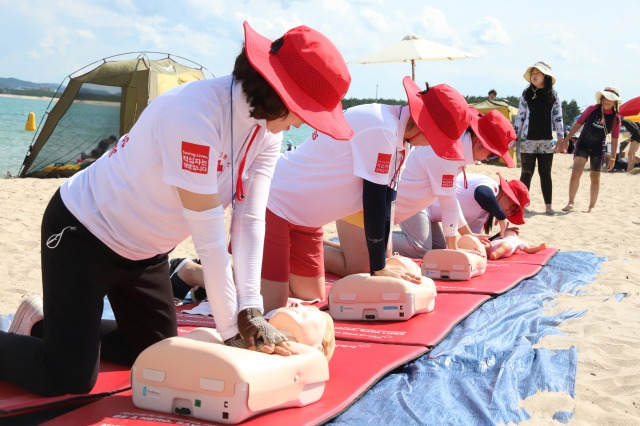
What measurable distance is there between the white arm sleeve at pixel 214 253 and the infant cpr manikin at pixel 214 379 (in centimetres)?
15

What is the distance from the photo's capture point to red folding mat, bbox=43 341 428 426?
7.24ft

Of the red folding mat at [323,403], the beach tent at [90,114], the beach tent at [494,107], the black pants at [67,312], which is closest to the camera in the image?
the red folding mat at [323,403]

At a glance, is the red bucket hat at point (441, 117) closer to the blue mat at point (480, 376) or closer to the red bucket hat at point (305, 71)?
the blue mat at point (480, 376)

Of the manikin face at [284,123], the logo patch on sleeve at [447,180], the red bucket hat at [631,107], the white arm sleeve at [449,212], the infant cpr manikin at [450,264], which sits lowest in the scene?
the infant cpr manikin at [450,264]

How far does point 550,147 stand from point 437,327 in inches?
203

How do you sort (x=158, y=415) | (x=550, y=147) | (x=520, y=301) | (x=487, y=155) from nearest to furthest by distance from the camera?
1. (x=158, y=415)
2. (x=520, y=301)
3. (x=487, y=155)
4. (x=550, y=147)

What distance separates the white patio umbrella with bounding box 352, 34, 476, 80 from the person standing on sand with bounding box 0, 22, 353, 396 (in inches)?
419

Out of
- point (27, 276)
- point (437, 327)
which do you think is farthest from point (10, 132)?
point (437, 327)

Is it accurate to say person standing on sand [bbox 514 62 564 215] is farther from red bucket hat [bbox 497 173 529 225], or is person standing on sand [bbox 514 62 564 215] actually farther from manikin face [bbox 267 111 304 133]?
manikin face [bbox 267 111 304 133]

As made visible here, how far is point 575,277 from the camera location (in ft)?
16.2

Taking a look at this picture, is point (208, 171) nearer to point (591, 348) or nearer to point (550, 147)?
point (591, 348)

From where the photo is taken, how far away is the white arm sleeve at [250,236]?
2.33 meters

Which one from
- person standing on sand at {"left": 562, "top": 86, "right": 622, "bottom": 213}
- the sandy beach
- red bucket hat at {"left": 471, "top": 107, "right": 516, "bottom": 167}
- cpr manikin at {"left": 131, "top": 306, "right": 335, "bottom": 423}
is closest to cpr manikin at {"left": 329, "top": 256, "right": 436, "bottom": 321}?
the sandy beach

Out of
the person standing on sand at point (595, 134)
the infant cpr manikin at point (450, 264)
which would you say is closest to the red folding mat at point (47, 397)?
the infant cpr manikin at point (450, 264)
